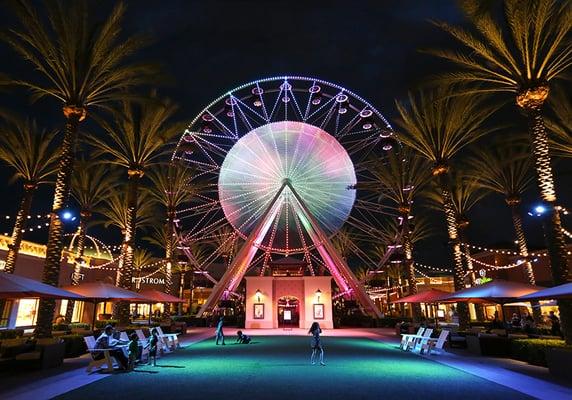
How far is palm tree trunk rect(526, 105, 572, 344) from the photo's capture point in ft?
46.1

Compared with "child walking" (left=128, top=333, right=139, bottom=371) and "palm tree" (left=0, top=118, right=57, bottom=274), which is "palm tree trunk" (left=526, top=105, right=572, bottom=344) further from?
"palm tree" (left=0, top=118, right=57, bottom=274)

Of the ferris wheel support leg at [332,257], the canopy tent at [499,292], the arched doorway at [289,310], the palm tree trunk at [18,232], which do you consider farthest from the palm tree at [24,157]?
the canopy tent at [499,292]

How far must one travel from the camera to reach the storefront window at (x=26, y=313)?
3584 centimetres

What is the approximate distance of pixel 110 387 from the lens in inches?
403

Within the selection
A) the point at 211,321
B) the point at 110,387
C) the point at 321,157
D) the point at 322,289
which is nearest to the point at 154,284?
the point at 211,321

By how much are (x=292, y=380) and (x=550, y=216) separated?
1203 centimetres

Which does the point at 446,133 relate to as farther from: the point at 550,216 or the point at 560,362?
the point at 560,362

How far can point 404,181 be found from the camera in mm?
33625

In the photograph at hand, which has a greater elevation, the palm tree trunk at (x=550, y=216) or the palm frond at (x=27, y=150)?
the palm frond at (x=27, y=150)

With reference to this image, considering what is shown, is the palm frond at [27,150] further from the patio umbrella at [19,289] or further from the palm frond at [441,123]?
the palm frond at [441,123]

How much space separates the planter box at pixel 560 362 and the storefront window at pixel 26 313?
40.5 meters

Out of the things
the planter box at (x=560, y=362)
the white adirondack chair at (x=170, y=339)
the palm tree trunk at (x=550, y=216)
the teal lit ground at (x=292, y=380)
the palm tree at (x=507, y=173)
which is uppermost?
the palm tree at (x=507, y=173)

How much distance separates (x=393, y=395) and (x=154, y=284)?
60.3 metres

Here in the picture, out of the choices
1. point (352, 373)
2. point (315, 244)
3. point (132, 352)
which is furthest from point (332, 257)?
point (132, 352)
